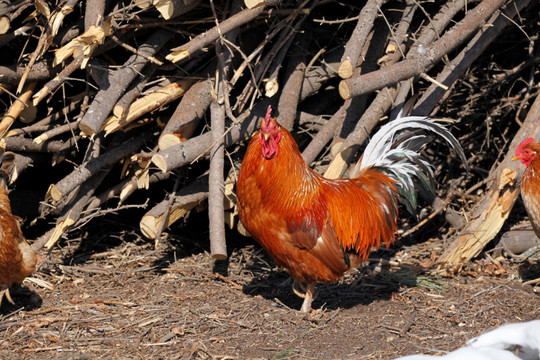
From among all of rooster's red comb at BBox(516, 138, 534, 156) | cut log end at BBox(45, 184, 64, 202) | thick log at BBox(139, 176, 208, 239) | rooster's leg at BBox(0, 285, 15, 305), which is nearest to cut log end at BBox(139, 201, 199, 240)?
thick log at BBox(139, 176, 208, 239)

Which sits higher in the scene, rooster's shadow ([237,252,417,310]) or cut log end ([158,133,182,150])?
cut log end ([158,133,182,150])

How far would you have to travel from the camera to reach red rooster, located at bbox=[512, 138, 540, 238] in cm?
480

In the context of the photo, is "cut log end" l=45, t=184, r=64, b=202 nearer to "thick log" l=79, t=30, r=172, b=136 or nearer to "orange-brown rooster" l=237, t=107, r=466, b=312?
"thick log" l=79, t=30, r=172, b=136

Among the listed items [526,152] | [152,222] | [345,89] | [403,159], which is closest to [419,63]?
[345,89]

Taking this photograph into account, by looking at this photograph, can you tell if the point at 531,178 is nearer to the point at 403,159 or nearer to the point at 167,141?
the point at 403,159

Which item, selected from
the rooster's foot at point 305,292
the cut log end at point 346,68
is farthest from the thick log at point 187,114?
the rooster's foot at point 305,292

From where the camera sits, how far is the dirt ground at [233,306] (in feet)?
13.2

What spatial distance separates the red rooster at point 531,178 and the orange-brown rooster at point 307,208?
22.9 inches

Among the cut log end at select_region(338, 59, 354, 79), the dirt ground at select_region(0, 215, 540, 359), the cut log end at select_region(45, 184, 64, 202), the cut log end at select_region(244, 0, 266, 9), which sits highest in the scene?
the cut log end at select_region(244, 0, 266, 9)

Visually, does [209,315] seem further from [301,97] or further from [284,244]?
[301,97]

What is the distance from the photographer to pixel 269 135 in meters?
4.19

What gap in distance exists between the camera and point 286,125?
514 cm

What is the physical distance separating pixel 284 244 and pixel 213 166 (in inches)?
35.5

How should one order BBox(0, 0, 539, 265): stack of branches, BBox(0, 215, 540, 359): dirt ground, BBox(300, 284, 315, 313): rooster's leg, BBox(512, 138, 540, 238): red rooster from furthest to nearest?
BBox(512, 138, 540, 238): red rooster → BBox(300, 284, 315, 313): rooster's leg → BBox(0, 0, 539, 265): stack of branches → BBox(0, 215, 540, 359): dirt ground
